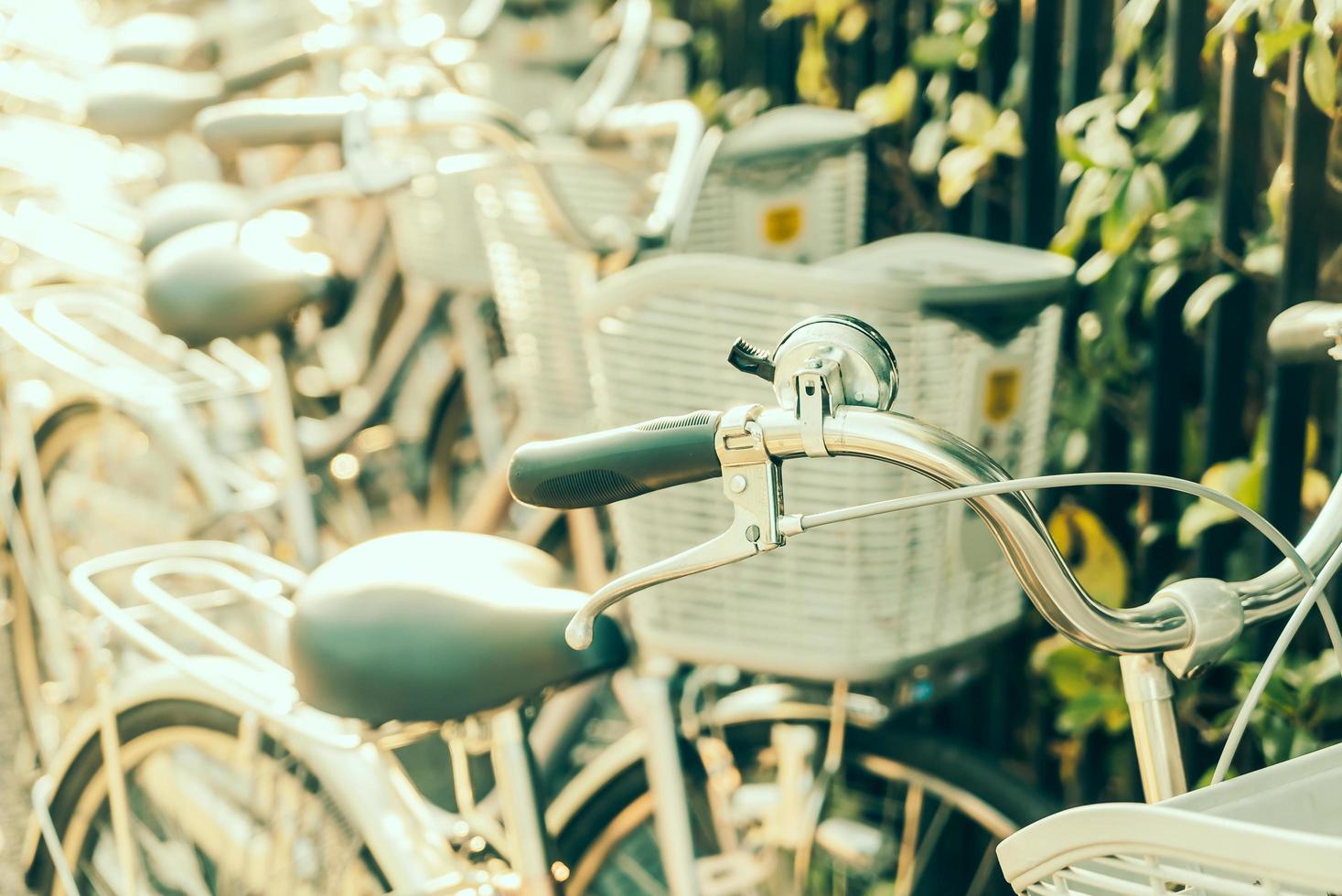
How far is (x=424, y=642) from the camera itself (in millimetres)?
1028

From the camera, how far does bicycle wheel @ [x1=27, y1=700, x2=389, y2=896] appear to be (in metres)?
1.42

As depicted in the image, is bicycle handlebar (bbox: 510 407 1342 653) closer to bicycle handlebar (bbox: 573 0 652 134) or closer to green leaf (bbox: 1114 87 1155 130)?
green leaf (bbox: 1114 87 1155 130)

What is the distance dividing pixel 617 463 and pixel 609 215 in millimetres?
1247

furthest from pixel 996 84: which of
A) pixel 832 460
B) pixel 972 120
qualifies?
pixel 832 460

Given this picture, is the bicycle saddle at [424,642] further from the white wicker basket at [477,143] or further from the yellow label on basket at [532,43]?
the yellow label on basket at [532,43]

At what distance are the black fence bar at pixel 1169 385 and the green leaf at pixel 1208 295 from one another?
79mm

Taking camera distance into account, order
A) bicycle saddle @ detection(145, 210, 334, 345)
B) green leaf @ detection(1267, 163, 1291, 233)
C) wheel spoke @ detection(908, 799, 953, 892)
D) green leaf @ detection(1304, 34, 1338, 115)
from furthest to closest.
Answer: bicycle saddle @ detection(145, 210, 334, 345)
wheel spoke @ detection(908, 799, 953, 892)
green leaf @ detection(1267, 163, 1291, 233)
green leaf @ detection(1304, 34, 1338, 115)

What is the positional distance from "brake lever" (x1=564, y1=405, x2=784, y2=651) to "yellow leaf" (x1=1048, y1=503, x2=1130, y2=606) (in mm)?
1032

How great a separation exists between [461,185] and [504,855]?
1.54 m

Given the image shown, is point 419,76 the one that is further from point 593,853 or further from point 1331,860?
point 1331,860

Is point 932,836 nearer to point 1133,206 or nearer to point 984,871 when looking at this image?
point 984,871

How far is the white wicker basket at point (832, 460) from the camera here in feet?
3.93

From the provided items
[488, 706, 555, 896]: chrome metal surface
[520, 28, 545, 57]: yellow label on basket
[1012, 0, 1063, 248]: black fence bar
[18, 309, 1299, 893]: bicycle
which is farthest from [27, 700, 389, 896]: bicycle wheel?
[520, 28, 545, 57]: yellow label on basket

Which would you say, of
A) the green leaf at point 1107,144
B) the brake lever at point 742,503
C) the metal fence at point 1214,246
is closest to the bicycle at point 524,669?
the brake lever at point 742,503
